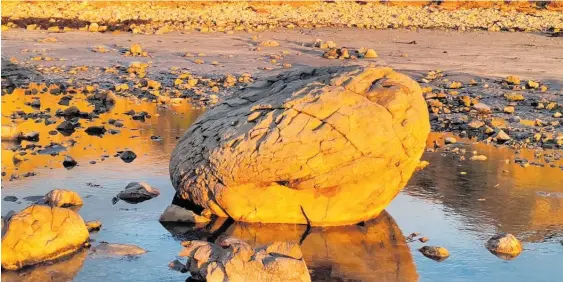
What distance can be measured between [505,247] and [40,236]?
423 cm

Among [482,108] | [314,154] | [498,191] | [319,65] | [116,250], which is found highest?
[314,154]

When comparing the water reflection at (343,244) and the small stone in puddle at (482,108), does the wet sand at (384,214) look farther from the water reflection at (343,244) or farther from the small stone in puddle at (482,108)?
the small stone in puddle at (482,108)

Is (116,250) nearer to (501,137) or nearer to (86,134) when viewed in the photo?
(86,134)

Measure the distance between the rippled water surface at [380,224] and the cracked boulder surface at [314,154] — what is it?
0.22 meters

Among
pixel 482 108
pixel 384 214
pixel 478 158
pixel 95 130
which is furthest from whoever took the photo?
pixel 482 108

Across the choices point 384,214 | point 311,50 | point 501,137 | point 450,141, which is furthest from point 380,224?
point 311,50

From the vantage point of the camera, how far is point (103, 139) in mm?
12648

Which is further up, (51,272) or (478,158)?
(51,272)

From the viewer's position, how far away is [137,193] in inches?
373

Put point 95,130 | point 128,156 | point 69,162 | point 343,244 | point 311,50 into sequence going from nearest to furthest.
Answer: point 343,244 → point 69,162 → point 128,156 → point 95,130 → point 311,50

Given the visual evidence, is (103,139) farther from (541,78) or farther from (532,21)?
(532,21)

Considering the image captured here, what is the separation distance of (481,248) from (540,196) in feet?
6.82

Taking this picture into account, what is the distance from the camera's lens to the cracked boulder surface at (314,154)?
8.34 metres

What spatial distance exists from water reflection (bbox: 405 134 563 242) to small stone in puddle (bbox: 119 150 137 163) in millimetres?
3683
